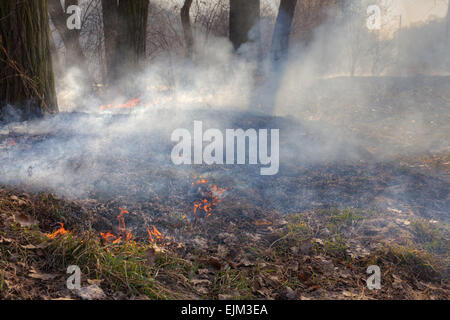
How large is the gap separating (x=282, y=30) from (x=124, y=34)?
5.55 meters

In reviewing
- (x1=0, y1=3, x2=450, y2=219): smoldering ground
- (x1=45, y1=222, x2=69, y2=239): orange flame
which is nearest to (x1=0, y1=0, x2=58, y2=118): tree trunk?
(x1=0, y1=3, x2=450, y2=219): smoldering ground

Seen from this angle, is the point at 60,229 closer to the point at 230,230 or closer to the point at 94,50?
the point at 230,230

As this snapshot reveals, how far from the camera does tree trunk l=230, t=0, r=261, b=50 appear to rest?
32.2 ft

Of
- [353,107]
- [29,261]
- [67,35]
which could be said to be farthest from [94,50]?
→ [29,261]

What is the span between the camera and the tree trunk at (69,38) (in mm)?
10930

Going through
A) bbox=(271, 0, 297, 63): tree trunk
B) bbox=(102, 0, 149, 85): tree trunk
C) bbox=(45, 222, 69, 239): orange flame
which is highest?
bbox=(271, 0, 297, 63): tree trunk

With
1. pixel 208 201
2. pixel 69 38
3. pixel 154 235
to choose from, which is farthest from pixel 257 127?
pixel 69 38

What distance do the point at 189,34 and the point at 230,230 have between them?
1055cm

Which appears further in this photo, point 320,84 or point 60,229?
point 320,84

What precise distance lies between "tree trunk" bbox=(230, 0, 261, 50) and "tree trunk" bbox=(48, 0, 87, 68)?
544 centimetres

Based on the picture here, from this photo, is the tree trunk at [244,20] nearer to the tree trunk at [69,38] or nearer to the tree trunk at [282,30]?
the tree trunk at [282,30]

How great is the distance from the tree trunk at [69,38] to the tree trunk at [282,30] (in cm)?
675

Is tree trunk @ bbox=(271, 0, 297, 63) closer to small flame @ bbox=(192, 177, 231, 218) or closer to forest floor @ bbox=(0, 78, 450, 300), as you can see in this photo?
forest floor @ bbox=(0, 78, 450, 300)
